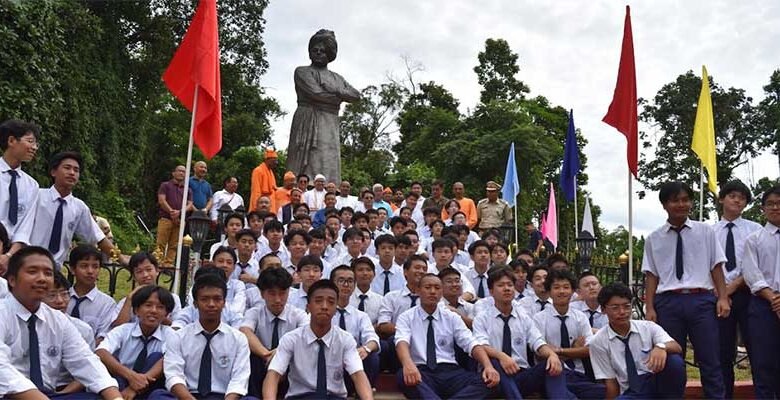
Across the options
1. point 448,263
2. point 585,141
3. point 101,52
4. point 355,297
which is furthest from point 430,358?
point 585,141

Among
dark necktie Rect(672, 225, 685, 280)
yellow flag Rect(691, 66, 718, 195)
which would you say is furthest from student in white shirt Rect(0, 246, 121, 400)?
yellow flag Rect(691, 66, 718, 195)

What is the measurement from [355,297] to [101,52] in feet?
45.4

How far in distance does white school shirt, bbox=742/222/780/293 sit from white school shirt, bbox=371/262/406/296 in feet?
11.8

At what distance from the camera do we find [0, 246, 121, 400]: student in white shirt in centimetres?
446

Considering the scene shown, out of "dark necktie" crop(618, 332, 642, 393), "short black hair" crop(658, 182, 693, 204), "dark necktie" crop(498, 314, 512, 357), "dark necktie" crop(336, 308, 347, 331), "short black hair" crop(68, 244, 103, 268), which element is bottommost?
"dark necktie" crop(618, 332, 642, 393)

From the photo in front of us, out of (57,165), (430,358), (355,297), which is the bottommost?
(430,358)

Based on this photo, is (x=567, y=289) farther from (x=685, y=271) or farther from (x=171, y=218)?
(x=171, y=218)

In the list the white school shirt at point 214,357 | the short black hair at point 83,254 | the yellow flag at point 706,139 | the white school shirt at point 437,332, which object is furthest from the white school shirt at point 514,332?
the yellow flag at point 706,139

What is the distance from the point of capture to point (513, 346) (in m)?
6.23

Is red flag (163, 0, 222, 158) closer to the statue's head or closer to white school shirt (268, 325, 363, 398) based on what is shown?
white school shirt (268, 325, 363, 398)

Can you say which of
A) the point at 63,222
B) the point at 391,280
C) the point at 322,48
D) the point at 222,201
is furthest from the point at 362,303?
the point at 322,48

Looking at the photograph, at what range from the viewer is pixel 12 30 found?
11.0 m

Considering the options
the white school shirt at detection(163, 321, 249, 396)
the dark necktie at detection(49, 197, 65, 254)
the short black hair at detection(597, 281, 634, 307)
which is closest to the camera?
the white school shirt at detection(163, 321, 249, 396)

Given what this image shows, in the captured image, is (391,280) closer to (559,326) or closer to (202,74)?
(559,326)
